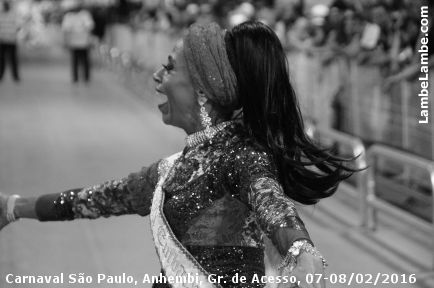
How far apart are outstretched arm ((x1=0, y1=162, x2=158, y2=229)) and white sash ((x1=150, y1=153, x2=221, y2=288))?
0.50 feet

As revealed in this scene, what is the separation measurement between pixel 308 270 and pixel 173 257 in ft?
1.77

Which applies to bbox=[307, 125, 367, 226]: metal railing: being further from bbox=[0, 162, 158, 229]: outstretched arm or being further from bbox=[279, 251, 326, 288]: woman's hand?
bbox=[279, 251, 326, 288]: woman's hand

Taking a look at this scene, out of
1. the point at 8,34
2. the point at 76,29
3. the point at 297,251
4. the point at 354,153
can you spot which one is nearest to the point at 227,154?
the point at 297,251

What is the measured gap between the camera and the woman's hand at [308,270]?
5.90ft

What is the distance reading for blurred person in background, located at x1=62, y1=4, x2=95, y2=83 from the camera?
17.6 m

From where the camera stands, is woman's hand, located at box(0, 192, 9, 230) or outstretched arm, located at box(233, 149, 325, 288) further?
woman's hand, located at box(0, 192, 9, 230)

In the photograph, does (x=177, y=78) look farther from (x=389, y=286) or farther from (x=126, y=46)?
(x=126, y=46)

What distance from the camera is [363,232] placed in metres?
7.09

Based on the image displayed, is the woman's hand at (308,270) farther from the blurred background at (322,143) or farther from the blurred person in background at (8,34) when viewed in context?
the blurred person in background at (8,34)

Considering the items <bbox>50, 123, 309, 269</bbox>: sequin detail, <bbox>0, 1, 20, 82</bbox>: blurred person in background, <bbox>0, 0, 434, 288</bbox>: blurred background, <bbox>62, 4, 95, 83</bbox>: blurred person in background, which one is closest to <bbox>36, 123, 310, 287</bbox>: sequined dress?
<bbox>50, 123, 309, 269</bbox>: sequin detail

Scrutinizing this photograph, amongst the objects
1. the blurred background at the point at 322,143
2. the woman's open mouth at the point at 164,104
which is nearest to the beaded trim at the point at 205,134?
the woman's open mouth at the point at 164,104

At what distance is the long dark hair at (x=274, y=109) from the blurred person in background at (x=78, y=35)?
51.5 feet

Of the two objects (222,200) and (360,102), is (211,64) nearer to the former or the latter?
(222,200)

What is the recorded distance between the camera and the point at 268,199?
2010mm
